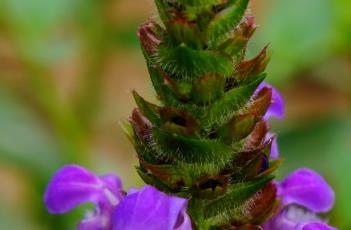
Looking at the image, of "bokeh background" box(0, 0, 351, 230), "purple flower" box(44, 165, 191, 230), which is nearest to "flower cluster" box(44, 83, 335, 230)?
"purple flower" box(44, 165, 191, 230)

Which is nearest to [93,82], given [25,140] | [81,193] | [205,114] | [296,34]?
[25,140]

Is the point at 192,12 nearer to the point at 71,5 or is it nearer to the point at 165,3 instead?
the point at 165,3

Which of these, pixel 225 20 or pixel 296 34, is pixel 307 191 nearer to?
pixel 225 20

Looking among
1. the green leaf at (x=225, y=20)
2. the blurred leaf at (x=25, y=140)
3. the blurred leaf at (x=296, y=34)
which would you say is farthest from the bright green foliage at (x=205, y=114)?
the blurred leaf at (x=25, y=140)

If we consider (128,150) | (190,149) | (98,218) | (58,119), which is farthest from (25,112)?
(190,149)

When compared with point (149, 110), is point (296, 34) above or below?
below

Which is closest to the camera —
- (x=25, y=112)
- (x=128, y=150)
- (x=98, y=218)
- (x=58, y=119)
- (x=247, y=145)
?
(x=247, y=145)

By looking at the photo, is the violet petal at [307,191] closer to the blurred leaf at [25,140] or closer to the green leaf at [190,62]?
the green leaf at [190,62]
